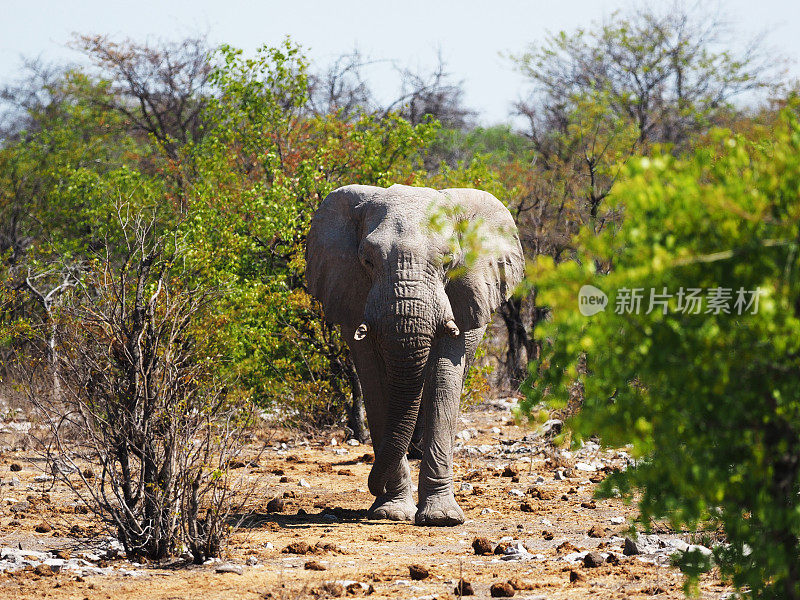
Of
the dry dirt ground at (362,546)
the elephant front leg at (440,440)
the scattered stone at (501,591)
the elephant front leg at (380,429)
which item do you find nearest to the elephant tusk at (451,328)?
the elephant front leg at (440,440)

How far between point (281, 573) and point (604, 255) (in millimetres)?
3432

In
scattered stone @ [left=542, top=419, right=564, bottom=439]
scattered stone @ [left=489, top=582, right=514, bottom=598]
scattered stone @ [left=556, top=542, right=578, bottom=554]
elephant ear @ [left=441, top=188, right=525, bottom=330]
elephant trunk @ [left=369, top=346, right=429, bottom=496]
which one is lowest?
scattered stone @ [left=556, top=542, right=578, bottom=554]

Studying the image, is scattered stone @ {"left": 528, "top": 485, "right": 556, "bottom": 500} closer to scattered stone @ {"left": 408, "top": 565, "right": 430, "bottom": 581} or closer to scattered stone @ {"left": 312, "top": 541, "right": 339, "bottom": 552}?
scattered stone @ {"left": 312, "top": 541, "right": 339, "bottom": 552}

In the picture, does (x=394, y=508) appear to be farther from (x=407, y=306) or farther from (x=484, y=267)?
(x=484, y=267)

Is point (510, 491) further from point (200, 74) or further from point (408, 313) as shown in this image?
point (200, 74)

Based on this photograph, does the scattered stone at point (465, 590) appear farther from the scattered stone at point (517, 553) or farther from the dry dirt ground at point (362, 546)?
the scattered stone at point (517, 553)

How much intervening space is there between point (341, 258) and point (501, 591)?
13.1 feet

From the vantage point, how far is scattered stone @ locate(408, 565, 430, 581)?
614 cm

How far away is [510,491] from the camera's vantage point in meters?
9.83

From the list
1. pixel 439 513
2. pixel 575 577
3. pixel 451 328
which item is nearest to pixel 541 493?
pixel 439 513

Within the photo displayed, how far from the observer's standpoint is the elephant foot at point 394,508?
8656 millimetres

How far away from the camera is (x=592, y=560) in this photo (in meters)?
6.42

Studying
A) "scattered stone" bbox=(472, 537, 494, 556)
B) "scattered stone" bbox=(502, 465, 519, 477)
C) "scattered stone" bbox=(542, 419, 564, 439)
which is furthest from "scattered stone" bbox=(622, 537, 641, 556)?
"scattered stone" bbox=(542, 419, 564, 439)

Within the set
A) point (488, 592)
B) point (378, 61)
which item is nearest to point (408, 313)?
point (488, 592)
